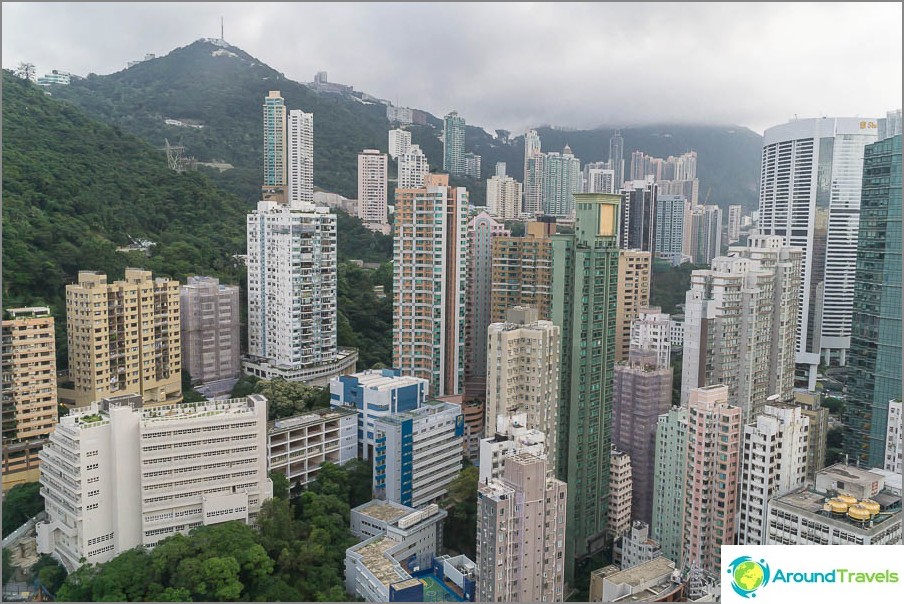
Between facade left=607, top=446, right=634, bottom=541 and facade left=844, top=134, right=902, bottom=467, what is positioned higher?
facade left=844, top=134, right=902, bottom=467

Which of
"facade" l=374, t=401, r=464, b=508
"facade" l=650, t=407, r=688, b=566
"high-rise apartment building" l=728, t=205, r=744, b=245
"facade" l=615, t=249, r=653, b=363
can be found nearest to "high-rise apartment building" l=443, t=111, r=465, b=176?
"facade" l=615, t=249, r=653, b=363

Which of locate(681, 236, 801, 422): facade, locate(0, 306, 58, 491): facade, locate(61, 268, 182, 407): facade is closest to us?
locate(0, 306, 58, 491): facade

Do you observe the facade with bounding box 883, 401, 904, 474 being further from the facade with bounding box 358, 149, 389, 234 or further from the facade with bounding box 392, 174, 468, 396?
the facade with bounding box 358, 149, 389, 234

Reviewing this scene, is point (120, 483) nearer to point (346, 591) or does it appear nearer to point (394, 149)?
point (346, 591)

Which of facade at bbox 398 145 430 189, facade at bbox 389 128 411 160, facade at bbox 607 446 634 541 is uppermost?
facade at bbox 389 128 411 160

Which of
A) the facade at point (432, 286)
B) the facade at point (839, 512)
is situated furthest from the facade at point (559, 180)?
the facade at point (839, 512)

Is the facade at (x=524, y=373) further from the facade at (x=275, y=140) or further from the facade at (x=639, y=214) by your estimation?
the facade at (x=275, y=140)
